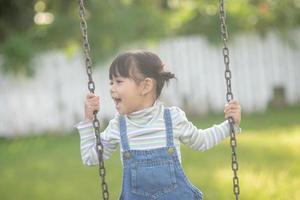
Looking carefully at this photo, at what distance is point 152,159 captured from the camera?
3.37 meters

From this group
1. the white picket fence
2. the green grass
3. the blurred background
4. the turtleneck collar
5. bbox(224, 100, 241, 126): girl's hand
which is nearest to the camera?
the turtleneck collar

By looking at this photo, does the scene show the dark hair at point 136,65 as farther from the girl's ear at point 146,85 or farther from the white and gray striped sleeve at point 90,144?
the white and gray striped sleeve at point 90,144

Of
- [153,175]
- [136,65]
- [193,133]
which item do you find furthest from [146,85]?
[153,175]

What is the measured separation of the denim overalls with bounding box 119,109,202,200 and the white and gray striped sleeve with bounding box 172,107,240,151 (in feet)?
0.35

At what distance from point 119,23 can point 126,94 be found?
26.3ft

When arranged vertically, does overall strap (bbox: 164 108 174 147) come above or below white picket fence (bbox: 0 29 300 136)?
below

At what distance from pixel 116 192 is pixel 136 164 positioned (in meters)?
2.92

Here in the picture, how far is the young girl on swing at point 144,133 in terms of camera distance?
3352mm

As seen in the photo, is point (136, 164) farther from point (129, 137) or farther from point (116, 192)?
point (116, 192)

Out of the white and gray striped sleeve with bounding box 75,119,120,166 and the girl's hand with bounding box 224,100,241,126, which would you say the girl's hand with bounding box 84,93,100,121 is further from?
the girl's hand with bounding box 224,100,241,126

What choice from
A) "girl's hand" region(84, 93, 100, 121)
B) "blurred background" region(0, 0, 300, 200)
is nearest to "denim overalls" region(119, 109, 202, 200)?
"girl's hand" region(84, 93, 100, 121)

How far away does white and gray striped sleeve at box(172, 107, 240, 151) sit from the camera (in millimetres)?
3477

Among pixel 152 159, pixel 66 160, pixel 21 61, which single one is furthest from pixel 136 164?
pixel 21 61

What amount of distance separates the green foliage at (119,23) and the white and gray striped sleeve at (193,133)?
7.67m
